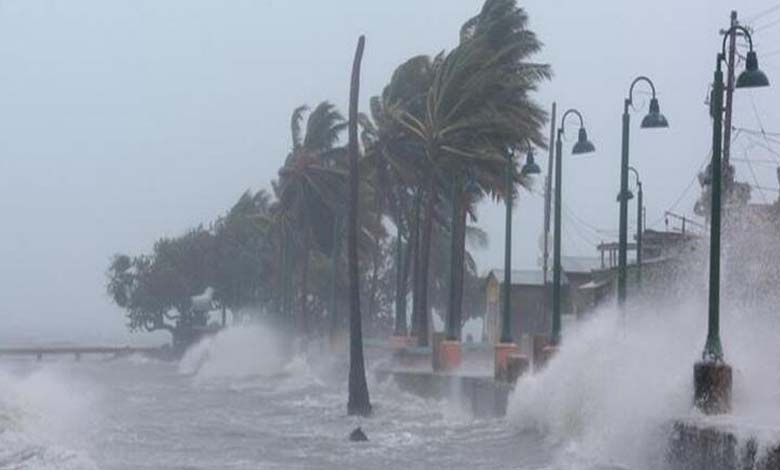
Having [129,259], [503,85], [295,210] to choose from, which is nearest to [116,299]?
[129,259]

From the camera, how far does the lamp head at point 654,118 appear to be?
25.3 metres

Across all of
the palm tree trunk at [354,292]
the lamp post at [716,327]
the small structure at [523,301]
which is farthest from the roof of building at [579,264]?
the lamp post at [716,327]

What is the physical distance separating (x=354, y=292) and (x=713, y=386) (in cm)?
2141

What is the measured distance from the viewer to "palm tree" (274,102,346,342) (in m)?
71.9

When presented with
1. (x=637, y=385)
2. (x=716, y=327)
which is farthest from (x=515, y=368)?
(x=716, y=327)

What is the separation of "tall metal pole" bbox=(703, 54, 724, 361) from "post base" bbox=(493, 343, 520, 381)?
1466 cm

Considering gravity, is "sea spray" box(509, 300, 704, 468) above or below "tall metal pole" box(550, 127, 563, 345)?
below

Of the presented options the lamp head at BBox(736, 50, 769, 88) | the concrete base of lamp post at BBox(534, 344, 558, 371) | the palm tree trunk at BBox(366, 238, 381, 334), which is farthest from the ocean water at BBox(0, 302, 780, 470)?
the palm tree trunk at BBox(366, 238, 381, 334)

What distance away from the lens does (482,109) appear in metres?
49.3

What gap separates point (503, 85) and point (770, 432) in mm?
33803

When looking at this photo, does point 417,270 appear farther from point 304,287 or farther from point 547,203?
point 304,287

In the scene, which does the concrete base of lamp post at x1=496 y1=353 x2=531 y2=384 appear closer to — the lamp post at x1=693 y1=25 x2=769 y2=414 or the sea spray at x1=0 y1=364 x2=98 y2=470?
the sea spray at x1=0 y1=364 x2=98 y2=470

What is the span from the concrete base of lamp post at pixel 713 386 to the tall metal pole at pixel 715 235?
158 millimetres

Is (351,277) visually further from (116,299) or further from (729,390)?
(116,299)
